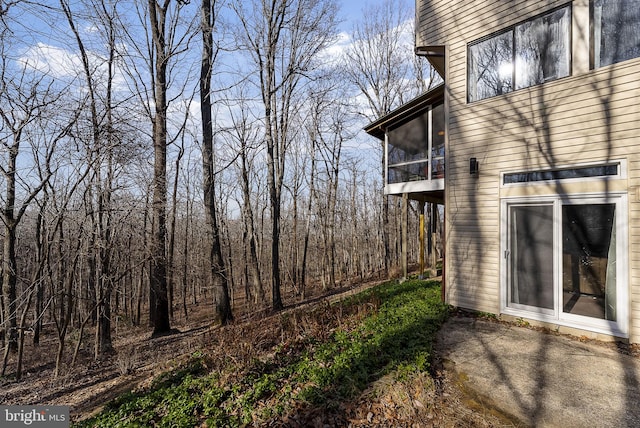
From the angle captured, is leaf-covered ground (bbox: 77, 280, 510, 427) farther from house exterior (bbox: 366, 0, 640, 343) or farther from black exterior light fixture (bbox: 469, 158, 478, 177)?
black exterior light fixture (bbox: 469, 158, 478, 177)

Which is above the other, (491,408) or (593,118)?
(593,118)

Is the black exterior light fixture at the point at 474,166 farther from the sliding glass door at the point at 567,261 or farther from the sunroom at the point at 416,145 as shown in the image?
the sunroom at the point at 416,145

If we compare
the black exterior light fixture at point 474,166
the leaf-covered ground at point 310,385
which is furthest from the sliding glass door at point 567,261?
the leaf-covered ground at point 310,385

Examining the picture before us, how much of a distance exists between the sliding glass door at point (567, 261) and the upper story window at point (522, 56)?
2035 mm

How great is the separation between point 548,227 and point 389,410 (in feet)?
12.5

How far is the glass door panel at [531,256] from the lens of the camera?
464cm

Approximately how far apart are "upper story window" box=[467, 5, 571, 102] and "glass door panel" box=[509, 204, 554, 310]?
2.12 m

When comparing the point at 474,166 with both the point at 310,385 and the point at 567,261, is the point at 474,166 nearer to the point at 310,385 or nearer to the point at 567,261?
the point at 567,261

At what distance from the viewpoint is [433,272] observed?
9.98 meters

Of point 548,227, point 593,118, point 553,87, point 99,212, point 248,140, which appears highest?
point 248,140

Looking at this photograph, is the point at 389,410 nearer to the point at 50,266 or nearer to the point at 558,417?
the point at 558,417

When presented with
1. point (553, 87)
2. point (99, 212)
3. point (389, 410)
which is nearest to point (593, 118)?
point (553, 87)

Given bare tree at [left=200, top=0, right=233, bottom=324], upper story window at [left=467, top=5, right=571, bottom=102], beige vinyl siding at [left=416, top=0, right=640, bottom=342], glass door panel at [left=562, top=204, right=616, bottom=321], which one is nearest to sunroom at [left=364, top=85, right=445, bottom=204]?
beige vinyl siding at [left=416, top=0, right=640, bottom=342]

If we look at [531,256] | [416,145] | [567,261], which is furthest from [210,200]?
[567,261]
